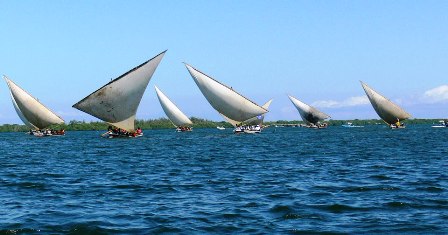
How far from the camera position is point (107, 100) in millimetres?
65938

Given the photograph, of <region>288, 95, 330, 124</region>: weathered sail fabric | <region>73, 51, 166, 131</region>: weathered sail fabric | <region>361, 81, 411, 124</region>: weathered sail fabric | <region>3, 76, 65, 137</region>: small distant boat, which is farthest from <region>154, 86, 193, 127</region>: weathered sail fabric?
<region>73, 51, 166, 131</region>: weathered sail fabric

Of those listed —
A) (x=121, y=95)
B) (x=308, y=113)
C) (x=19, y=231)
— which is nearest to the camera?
(x=19, y=231)

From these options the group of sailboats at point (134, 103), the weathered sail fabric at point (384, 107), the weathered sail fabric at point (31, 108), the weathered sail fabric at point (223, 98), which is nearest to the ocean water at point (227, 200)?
the group of sailboats at point (134, 103)

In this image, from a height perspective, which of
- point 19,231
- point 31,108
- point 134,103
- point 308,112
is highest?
point 308,112

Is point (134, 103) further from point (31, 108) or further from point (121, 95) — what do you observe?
point (31, 108)

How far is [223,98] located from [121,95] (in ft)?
66.7

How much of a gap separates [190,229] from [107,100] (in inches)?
2082

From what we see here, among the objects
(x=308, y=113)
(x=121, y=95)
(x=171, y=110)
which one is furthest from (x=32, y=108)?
(x=308, y=113)

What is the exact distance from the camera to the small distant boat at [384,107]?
115812 mm

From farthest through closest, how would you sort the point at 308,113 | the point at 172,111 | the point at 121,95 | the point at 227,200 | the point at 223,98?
1. the point at 308,113
2. the point at 172,111
3. the point at 223,98
4. the point at 121,95
5. the point at 227,200

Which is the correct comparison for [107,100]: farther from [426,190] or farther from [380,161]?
[426,190]

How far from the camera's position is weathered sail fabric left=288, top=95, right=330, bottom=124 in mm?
158375

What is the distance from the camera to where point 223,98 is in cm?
8244

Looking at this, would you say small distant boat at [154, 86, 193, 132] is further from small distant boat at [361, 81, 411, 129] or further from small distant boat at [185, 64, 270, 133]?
small distant boat at [361, 81, 411, 129]
